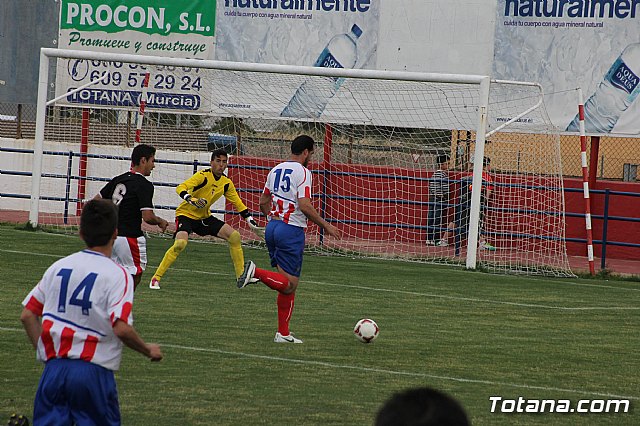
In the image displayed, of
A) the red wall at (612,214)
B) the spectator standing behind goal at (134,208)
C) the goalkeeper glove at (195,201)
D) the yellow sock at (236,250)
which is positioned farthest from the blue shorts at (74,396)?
the red wall at (612,214)

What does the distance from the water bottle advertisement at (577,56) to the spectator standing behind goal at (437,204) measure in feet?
7.41

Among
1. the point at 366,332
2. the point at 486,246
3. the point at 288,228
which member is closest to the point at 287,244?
the point at 288,228

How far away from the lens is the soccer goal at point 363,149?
69.0ft

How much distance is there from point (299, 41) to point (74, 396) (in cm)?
1809

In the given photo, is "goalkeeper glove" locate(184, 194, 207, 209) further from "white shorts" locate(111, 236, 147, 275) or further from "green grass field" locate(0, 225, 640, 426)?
"white shorts" locate(111, 236, 147, 275)

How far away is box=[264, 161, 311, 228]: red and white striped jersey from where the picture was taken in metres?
11.2

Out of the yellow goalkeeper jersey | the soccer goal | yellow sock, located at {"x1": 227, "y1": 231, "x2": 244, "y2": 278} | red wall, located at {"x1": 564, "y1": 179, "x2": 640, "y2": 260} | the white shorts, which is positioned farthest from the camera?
red wall, located at {"x1": 564, "y1": 179, "x2": 640, "y2": 260}

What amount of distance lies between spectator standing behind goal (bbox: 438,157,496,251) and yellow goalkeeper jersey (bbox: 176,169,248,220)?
20.7 feet

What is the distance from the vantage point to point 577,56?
21547mm

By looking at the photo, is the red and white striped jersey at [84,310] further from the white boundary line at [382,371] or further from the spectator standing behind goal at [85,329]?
the white boundary line at [382,371]

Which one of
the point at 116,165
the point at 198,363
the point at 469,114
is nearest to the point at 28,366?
the point at 198,363

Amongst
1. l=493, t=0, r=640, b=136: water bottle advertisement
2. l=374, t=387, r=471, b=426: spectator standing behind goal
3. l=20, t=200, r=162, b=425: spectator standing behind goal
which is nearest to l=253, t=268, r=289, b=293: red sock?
l=20, t=200, r=162, b=425: spectator standing behind goal

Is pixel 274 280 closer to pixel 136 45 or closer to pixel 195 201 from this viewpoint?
pixel 195 201

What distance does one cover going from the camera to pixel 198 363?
32.7 feet
